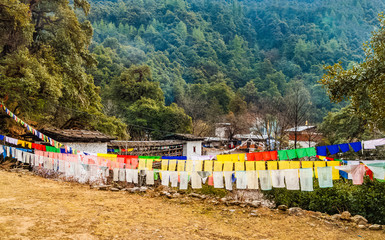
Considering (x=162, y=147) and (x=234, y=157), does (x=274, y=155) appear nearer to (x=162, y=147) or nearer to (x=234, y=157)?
(x=234, y=157)

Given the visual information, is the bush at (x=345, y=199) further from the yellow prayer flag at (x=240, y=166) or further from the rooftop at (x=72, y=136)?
the rooftop at (x=72, y=136)

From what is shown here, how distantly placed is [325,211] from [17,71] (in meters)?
16.4

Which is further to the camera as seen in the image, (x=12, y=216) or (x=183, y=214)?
(x=183, y=214)

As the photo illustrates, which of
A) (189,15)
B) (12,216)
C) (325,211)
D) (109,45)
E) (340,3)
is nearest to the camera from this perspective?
(12,216)

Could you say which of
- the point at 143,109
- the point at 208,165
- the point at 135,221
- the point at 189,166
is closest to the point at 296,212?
the point at 208,165

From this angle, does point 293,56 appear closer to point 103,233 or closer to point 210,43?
point 210,43

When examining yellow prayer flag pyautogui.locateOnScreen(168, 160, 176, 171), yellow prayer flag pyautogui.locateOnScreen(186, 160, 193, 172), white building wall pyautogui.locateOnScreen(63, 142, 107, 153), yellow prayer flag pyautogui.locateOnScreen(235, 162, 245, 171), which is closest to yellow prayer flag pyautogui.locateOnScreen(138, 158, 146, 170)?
yellow prayer flag pyautogui.locateOnScreen(168, 160, 176, 171)

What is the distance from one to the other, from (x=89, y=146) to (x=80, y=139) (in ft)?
2.74

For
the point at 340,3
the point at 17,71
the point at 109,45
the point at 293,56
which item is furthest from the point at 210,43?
the point at 17,71

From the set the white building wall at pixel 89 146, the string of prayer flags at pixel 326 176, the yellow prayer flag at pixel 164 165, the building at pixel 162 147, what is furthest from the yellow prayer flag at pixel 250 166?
the white building wall at pixel 89 146

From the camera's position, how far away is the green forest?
14570 mm

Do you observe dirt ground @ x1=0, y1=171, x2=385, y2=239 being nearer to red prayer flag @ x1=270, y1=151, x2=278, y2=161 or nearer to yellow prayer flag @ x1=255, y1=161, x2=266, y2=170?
yellow prayer flag @ x1=255, y1=161, x2=266, y2=170

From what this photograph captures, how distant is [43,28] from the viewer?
18.2 meters

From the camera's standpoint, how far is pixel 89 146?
1588cm
